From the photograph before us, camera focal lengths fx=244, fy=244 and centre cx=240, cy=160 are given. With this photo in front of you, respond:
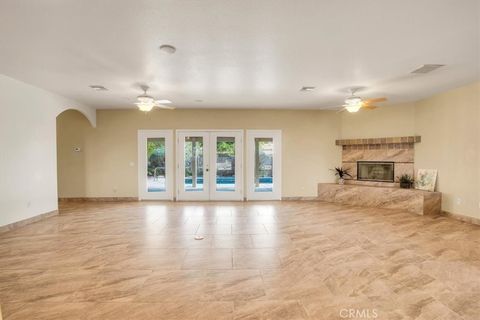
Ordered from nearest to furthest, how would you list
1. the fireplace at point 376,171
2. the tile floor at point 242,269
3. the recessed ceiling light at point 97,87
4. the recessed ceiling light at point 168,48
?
the tile floor at point 242,269, the recessed ceiling light at point 168,48, the recessed ceiling light at point 97,87, the fireplace at point 376,171

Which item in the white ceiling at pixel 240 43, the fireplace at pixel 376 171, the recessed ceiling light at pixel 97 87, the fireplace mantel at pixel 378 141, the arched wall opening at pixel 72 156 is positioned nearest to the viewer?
the white ceiling at pixel 240 43

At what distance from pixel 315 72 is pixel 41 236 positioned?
552cm

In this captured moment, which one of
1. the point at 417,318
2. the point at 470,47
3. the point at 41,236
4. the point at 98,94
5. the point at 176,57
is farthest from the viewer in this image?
the point at 98,94

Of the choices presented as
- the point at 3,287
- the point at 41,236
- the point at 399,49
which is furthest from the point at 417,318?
the point at 41,236

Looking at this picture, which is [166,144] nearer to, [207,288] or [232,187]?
[232,187]

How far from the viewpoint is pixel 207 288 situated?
2.54 meters

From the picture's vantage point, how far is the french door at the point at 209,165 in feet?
24.8

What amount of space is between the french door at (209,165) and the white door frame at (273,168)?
25 cm

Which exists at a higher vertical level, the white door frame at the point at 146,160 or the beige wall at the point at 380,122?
the beige wall at the point at 380,122

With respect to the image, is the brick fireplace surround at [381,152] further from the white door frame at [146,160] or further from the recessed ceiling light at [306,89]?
the white door frame at [146,160]

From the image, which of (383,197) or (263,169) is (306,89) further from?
(383,197)

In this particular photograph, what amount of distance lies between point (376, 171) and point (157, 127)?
6.65m

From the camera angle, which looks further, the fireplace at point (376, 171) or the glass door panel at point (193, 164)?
the glass door panel at point (193, 164)

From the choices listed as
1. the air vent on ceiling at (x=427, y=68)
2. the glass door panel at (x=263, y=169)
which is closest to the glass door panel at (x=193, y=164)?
the glass door panel at (x=263, y=169)
